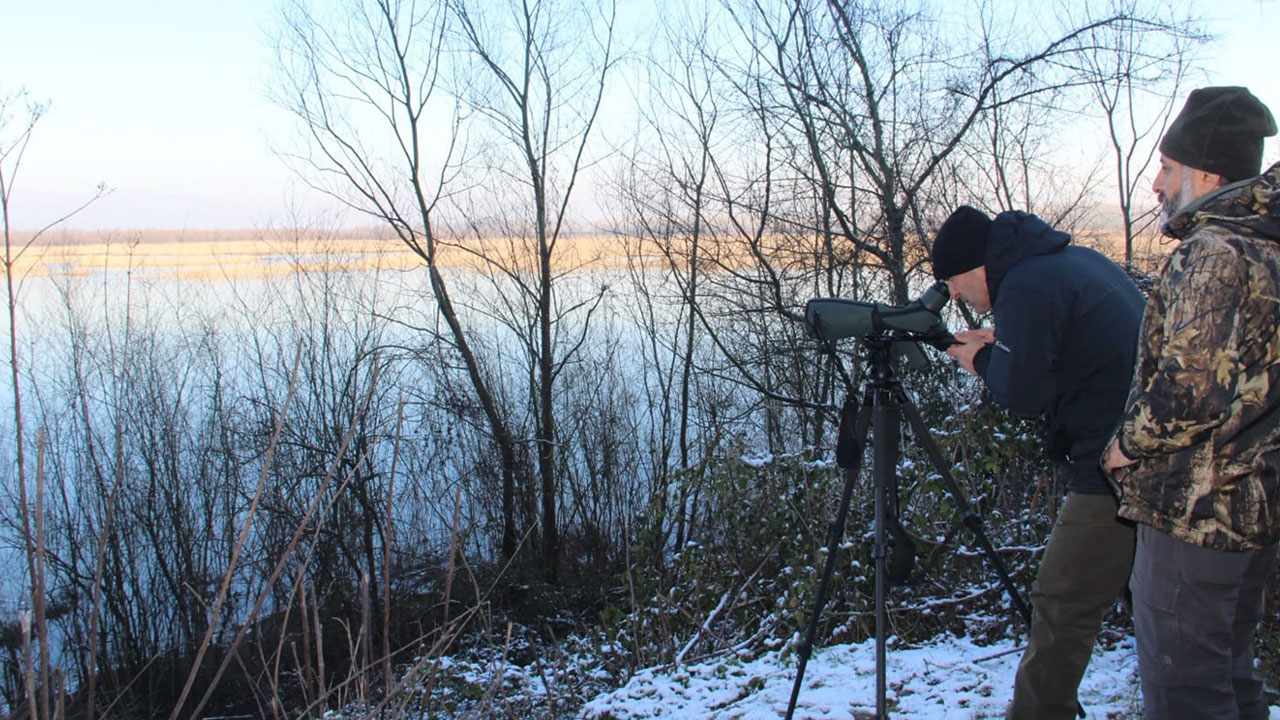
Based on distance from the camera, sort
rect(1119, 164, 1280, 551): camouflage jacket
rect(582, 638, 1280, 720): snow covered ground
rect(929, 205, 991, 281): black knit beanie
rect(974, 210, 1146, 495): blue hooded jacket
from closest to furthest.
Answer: rect(1119, 164, 1280, 551): camouflage jacket, rect(974, 210, 1146, 495): blue hooded jacket, rect(929, 205, 991, 281): black knit beanie, rect(582, 638, 1280, 720): snow covered ground

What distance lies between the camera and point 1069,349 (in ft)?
6.32

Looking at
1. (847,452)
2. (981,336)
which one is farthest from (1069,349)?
(847,452)

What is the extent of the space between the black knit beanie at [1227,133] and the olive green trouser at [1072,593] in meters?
0.74

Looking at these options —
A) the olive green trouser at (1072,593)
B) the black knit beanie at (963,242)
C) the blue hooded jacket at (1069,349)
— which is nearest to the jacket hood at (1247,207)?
the blue hooded jacket at (1069,349)

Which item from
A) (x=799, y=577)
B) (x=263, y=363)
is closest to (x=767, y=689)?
(x=799, y=577)

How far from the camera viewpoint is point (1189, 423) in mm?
1483

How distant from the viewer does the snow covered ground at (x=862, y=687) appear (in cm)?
267

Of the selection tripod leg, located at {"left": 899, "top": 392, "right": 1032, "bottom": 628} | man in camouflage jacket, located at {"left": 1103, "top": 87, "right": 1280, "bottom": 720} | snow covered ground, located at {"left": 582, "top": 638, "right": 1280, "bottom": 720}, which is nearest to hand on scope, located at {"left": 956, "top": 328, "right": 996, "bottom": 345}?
tripod leg, located at {"left": 899, "top": 392, "right": 1032, "bottom": 628}

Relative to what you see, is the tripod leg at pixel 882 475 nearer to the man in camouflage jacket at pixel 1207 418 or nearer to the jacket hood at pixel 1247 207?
the man in camouflage jacket at pixel 1207 418

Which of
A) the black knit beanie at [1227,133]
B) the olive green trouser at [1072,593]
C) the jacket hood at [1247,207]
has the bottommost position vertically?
the olive green trouser at [1072,593]

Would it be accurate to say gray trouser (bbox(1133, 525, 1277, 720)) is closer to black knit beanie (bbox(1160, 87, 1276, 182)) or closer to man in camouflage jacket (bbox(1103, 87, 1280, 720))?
man in camouflage jacket (bbox(1103, 87, 1280, 720))

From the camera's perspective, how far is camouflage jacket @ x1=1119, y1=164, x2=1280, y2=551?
1.46 metres

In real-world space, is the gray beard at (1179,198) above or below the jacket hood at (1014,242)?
above

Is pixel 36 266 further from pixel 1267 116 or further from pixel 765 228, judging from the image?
pixel 1267 116
